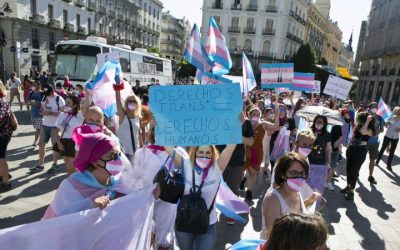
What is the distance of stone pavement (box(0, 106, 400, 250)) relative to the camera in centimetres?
442

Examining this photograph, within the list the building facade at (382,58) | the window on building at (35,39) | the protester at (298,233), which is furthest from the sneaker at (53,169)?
the building facade at (382,58)

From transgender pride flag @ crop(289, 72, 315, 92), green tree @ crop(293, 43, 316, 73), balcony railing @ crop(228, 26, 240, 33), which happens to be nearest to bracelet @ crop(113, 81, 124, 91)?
transgender pride flag @ crop(289, 72, 315, 92)

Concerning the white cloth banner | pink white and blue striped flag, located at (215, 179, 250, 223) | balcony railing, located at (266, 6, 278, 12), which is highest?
balcony railing, located at (266, 6, 278, 12)

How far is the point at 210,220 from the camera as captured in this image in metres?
2.82

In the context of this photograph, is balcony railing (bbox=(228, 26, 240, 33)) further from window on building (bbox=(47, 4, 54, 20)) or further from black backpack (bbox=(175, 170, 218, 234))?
black backpack (bbox=(175, 170, 218, 234))

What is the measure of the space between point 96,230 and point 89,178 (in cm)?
36

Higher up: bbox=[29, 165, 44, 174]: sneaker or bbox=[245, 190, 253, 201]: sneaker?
bbox=[29, 165, 44, 174]: sneaker

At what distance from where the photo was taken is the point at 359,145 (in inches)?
236

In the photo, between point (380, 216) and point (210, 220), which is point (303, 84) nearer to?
point (380, 216)

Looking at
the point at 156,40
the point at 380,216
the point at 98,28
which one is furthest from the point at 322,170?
the point at 156,40

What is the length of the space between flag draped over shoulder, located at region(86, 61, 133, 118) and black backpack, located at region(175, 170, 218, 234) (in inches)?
103

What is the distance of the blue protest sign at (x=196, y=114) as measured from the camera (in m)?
2.77

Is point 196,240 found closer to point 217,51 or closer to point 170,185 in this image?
point 170,185

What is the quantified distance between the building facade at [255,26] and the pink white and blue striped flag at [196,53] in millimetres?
47091
